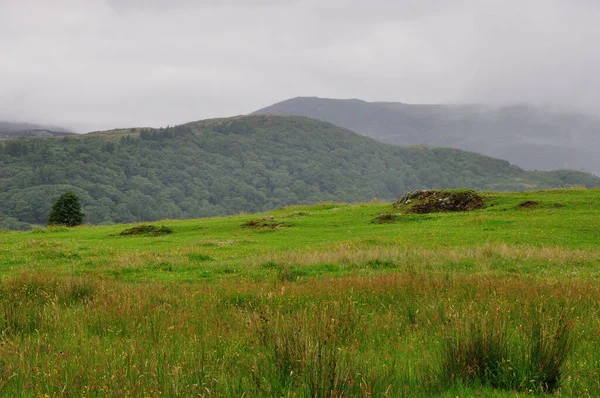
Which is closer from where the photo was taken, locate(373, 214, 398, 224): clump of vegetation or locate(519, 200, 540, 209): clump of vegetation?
locate(519, 200, 540, 209): clump of vegetation

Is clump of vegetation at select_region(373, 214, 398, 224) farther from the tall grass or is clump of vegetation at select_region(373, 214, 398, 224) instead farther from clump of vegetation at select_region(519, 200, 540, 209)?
the tall grass

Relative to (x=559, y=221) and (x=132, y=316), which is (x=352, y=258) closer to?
(x=132, y=316)

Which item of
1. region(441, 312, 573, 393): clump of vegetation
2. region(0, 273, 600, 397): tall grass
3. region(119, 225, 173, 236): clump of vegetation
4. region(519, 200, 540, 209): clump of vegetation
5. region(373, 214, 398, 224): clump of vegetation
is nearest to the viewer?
region(0, 273, 600, 397): tall grass

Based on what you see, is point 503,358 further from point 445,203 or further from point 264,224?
point 445,203

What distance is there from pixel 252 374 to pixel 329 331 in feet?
4.84

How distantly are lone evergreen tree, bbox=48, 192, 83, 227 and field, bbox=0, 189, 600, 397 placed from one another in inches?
1568

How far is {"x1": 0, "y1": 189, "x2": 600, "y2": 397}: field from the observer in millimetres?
5250

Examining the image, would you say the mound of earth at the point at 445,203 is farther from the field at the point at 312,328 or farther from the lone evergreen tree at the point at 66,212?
the lone evergreen tree at the point at 66,212

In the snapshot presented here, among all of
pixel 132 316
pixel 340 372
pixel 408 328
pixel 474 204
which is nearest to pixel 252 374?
pixel 340 372

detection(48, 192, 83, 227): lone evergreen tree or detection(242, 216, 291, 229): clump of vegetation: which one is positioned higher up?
detection(242, 216, 291, 229): clump of vegetation

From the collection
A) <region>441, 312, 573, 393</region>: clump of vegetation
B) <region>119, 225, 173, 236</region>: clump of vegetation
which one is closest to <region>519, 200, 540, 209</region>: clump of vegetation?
<region>119, 225, 173, 236</region>: clump of vegetation

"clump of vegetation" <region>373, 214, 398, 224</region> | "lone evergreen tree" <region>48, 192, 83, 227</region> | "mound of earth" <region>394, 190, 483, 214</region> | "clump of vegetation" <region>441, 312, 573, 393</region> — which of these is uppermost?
"clump of vegetation" <region>441, 312, 573, 393</region>

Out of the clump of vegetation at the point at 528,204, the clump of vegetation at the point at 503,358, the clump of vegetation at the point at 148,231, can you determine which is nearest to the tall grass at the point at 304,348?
the clump of vegetation at the point at 503,358

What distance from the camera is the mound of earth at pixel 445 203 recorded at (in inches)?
1516
